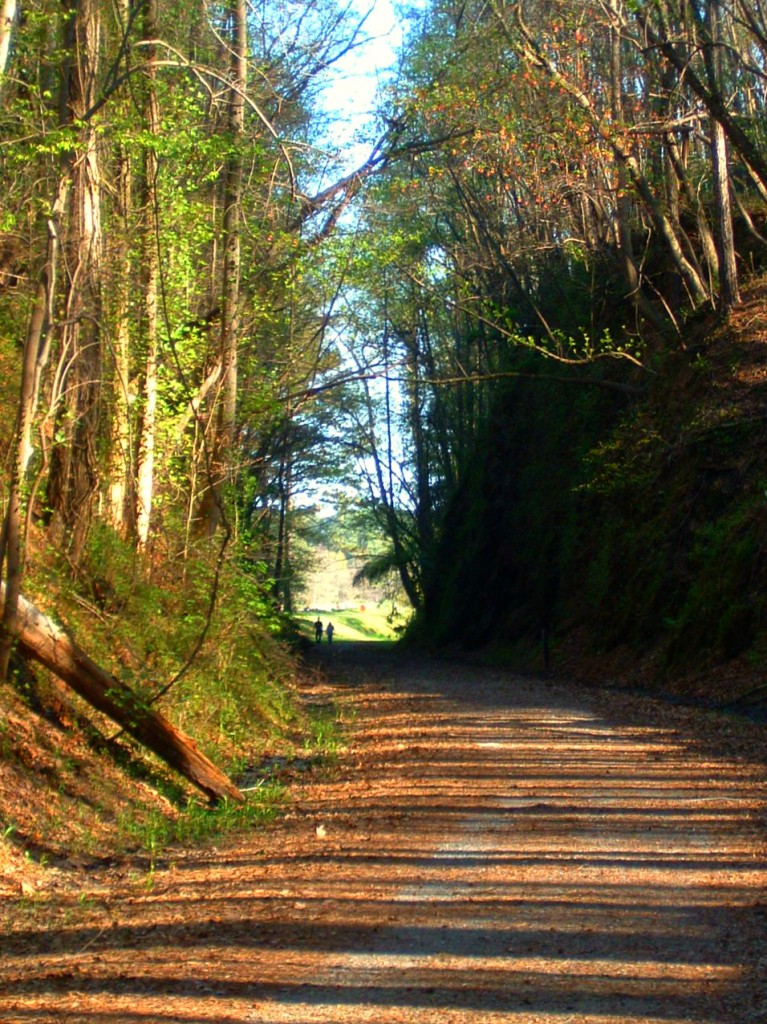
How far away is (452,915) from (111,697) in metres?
4.60

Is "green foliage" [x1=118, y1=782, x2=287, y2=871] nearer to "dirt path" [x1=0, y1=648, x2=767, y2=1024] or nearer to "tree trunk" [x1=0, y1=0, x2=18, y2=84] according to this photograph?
"dirt path" [x1=0, y1=648, x2=767, y2=1024]

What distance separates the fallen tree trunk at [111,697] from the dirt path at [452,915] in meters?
0.99

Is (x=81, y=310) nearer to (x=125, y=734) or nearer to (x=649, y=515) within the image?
(x=125, y=734)

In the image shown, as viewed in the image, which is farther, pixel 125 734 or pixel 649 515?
pixel 649 515

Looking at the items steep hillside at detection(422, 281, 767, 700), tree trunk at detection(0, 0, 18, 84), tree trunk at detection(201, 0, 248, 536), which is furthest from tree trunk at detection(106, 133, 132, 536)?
steep hillside at detection(422, 281, 767, 700)

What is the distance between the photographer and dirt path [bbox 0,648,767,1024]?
4918 millimetres

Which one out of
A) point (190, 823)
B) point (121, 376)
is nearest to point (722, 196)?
point (121, 376)

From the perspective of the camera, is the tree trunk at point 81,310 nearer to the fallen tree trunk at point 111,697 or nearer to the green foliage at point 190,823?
the fallen tree trunk at point 111,697

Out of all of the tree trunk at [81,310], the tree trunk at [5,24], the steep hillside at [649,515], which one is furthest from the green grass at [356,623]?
the tree trunk at [5,24]

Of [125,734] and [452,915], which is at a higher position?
[125,734]

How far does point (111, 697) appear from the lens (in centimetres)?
994

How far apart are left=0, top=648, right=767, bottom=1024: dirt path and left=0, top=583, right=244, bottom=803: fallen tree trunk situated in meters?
0.99

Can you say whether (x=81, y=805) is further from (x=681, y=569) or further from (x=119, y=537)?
(x=681, y=569)

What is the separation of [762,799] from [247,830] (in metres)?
4.24
